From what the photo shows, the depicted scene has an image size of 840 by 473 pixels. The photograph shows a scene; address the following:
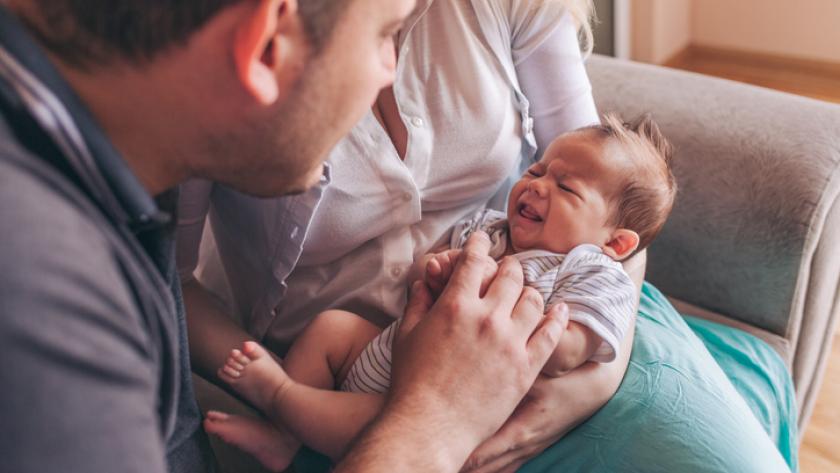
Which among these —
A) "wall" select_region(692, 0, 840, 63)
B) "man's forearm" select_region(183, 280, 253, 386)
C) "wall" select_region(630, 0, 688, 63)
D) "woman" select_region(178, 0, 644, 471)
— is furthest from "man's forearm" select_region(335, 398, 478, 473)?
"wall" select_region(692, 0, 840, 63)

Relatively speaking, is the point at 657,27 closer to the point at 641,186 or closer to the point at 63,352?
the point at 641,186

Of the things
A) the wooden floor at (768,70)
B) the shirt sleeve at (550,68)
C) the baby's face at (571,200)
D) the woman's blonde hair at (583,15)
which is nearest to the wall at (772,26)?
the wooden floor at (768,70)

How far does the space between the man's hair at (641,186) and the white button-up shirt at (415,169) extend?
100mm

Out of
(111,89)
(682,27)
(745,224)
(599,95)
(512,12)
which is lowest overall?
(682,27)

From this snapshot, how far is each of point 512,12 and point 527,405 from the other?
0.56 metres

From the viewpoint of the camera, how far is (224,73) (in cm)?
64

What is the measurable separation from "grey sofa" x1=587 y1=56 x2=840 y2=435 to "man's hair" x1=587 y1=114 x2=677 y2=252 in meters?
0.17

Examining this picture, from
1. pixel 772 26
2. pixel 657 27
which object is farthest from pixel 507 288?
pixel 772 26

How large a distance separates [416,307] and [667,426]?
13.5 inches

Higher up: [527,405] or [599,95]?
[599,95]

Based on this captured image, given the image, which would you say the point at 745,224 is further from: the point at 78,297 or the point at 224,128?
the point at 78,297

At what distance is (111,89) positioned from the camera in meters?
0.62

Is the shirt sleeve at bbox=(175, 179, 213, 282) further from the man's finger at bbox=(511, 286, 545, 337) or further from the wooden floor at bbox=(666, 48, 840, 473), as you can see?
the wooden floor at bbox=(666, 48, 840, 473)

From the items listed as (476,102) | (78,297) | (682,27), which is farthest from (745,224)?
(682,27)
